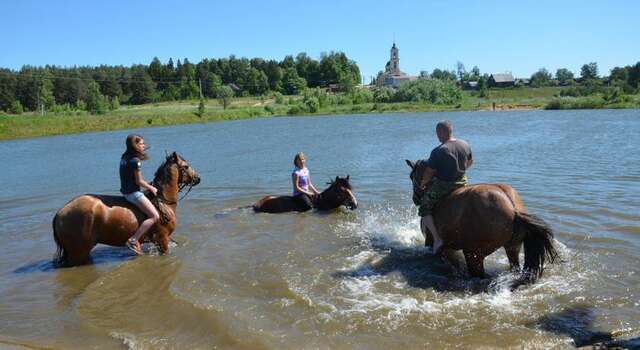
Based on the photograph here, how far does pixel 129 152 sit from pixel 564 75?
196810 mm

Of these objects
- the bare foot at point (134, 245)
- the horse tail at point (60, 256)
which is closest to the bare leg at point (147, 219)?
the bare foot at point (134, 245)

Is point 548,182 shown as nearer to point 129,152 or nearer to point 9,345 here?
point 129,152

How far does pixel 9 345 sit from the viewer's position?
19.4 feet

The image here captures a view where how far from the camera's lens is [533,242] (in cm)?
692

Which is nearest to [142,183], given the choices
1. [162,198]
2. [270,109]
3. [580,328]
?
[162,198]

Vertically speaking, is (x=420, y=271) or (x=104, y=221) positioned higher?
(x=104, y=221)

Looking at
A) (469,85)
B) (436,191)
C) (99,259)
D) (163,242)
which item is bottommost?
(99,259)

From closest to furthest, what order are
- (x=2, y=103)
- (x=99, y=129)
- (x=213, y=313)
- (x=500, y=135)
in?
(x=213, y=313) < (x=500, y=135) < (x=99, y=129) < (x=2, y=103)

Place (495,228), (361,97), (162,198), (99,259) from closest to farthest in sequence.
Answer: (495,228) < (99,259) < (162,198) < (361,97)

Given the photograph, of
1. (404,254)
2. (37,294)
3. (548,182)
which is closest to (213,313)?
(37,294)

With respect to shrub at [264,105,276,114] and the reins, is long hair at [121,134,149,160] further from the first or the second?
shrub at [264,105,276,114]

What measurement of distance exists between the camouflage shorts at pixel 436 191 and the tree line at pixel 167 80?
289ft

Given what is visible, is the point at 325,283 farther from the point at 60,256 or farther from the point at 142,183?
the point at 60,256

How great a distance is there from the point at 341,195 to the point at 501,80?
144 m
